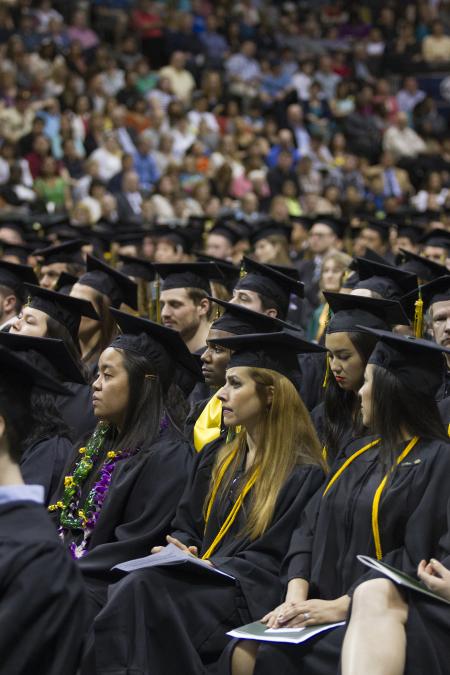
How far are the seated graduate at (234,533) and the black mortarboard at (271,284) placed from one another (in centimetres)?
187

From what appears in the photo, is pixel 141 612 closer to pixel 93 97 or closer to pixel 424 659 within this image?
pixel 424 659

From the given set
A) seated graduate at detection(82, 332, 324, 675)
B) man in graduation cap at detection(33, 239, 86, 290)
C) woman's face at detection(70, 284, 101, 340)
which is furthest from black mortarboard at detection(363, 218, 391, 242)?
seated graduate at detection(82, 332, 324, 675)

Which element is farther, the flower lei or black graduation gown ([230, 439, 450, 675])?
the flower lei

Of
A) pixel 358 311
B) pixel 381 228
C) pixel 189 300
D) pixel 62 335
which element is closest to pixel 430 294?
pixel 358 311

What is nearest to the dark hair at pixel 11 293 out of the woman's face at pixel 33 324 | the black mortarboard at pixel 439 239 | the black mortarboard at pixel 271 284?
the woman's face at pixel 33 324

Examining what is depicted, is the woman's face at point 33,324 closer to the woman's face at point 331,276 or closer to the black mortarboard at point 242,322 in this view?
the black mortarboard at point 242,322

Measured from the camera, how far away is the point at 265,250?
997cm

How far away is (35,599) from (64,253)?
18.9 feet

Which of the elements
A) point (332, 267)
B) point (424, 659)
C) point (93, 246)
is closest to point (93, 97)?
point (93, 246)

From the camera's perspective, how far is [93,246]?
10.5 metres

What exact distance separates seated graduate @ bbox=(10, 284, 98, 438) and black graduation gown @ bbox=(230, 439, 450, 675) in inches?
74.1

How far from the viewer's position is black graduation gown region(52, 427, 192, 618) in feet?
15.2

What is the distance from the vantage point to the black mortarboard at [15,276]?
732cm

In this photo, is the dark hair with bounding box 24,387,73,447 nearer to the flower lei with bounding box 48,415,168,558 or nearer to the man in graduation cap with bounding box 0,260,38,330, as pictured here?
the flower lei with bounding box 48,415,168,558
